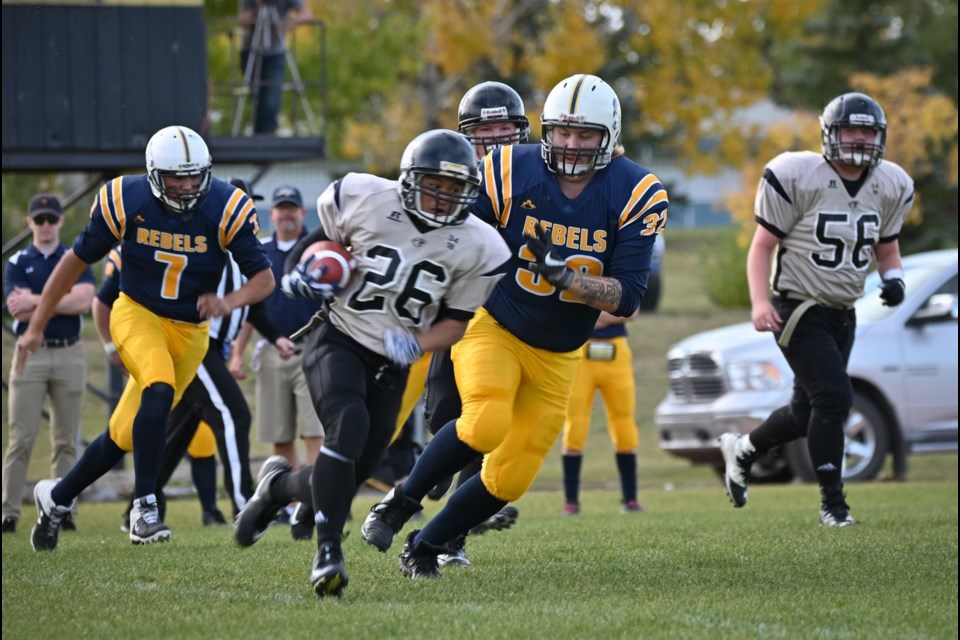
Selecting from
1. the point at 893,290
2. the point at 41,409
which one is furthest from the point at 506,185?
the point at 41,409

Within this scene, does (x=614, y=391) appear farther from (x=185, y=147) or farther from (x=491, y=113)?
(x=185, y=147)

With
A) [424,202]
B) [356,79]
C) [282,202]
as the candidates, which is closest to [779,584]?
[424,202]

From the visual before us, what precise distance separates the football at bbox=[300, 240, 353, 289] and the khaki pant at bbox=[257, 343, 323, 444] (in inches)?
176

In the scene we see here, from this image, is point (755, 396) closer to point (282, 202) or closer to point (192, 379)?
point (282, 202)

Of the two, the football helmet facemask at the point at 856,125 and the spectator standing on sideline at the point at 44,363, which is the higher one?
the football helmet facemask at the point at 856,125

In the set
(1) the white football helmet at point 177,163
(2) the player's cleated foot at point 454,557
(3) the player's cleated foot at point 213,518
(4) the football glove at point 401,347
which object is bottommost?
(3) the player's cleated foot at point 213,518

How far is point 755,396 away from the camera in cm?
1269

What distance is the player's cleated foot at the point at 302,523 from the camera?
6684 mm

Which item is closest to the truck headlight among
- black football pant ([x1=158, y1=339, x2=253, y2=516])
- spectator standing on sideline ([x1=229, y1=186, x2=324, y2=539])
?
spectator standing on sideline ([x1=229, y1=186, x2=324, y2=539])

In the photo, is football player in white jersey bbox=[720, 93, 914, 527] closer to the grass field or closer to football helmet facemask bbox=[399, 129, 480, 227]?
the grass field

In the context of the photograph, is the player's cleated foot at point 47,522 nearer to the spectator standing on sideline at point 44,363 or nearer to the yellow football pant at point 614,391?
the spectator standing on sideline at point 44,363

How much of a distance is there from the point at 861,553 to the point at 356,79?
871 inches

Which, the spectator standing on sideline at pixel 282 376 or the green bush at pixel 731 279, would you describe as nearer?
the spectator standing on sideline at pixel 282 376

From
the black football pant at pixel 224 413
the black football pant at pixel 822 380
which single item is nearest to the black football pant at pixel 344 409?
the black football pant at pixel 822 380
